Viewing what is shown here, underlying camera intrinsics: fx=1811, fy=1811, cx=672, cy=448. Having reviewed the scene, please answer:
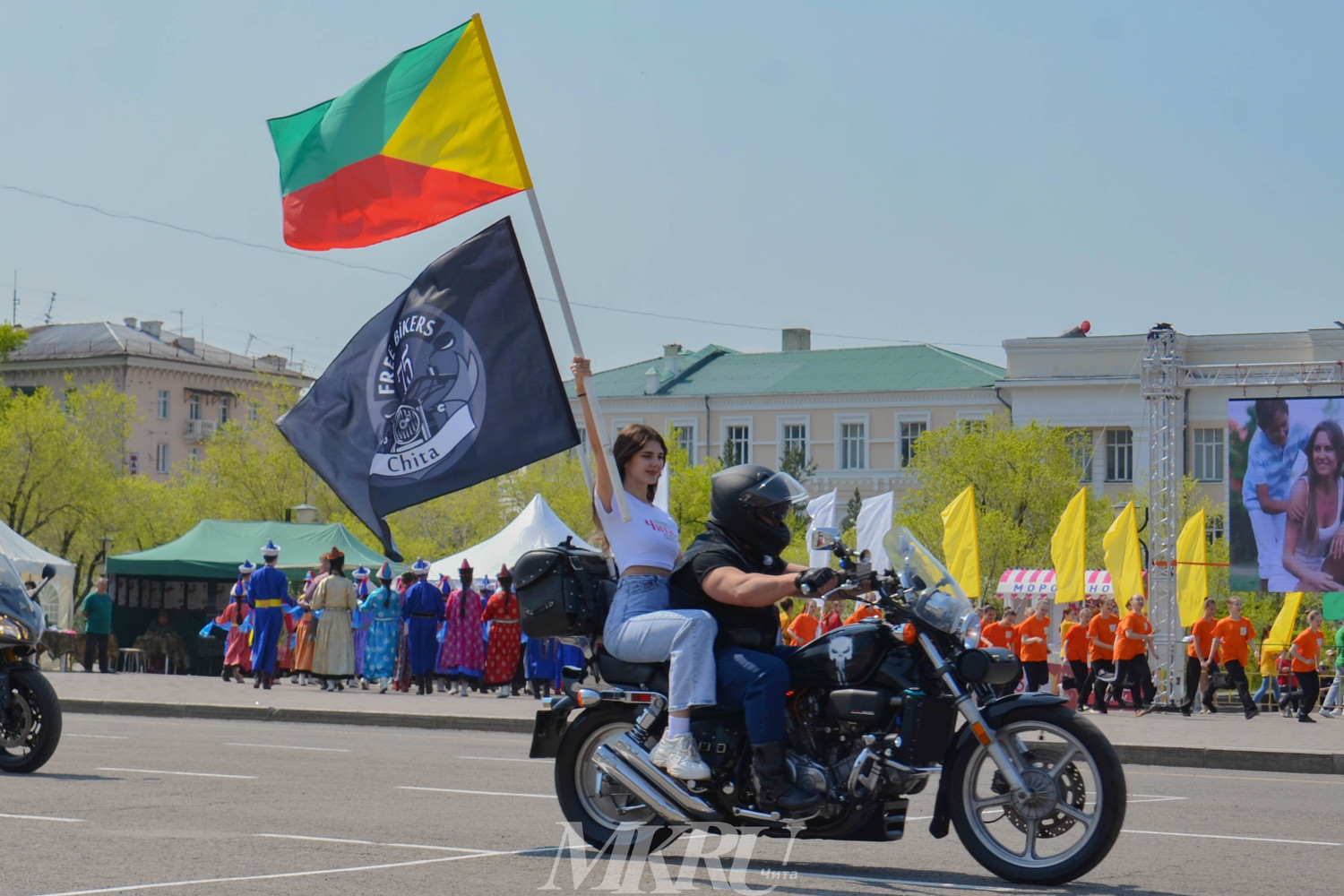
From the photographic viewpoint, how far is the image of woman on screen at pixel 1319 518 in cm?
2683

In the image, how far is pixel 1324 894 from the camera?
6883 millimetres

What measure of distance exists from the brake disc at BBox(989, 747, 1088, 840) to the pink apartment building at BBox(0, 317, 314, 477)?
3273 inches

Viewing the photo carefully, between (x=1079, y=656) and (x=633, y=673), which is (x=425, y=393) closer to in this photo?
(x=633, y=673)

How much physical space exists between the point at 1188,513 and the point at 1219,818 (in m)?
53.2

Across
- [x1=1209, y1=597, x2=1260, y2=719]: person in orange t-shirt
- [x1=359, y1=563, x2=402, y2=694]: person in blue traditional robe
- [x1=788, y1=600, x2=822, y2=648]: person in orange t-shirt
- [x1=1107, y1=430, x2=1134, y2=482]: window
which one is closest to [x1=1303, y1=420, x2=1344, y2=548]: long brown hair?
[x1=1209, y1=597, x2=1260, y2=719]: person in orange t-shirt

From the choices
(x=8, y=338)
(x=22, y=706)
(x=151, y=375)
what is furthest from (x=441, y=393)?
(x=151, y=375)

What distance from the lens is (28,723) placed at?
11.6m

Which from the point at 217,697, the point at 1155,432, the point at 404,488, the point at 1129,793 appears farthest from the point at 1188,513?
the point at 404,488

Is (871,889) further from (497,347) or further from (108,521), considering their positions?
(108,521)

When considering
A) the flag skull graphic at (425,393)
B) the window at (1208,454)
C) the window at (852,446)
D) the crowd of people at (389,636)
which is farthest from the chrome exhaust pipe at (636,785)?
the window at (852,446)

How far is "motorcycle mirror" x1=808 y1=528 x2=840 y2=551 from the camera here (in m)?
6.68

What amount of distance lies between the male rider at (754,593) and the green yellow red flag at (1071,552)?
24.8 meters

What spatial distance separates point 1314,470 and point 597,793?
70.4 feet

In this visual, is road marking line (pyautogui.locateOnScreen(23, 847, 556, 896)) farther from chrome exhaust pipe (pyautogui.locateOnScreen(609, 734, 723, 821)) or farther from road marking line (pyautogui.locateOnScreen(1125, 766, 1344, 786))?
road marking line (pyautogui.locateOnScreen(1125, 766, 1344, 786))
